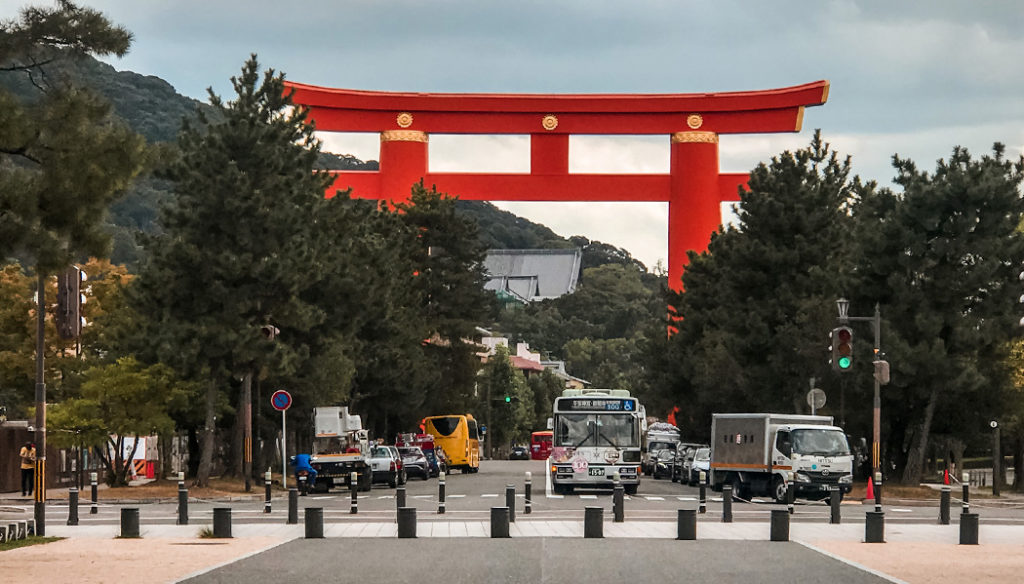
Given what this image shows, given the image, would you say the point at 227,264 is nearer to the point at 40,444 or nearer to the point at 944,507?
the point at 40,444

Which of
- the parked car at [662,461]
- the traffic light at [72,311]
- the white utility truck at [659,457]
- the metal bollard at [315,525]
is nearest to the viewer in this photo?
the metal bollard at [315,525]

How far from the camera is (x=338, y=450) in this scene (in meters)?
53.8

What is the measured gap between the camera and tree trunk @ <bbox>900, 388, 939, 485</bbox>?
47938 mm

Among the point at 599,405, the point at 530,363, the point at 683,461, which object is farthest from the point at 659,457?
the point at 530,363

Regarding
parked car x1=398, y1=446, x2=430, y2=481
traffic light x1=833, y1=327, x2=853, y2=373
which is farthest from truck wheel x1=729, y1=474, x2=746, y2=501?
parked car x1=398, y1=446, x2=430, y2=481

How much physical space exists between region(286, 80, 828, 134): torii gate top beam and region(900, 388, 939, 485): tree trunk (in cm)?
1894

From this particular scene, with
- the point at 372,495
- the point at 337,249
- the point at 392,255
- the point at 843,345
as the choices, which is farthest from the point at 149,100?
the point at 843,345

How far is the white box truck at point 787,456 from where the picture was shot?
41.0 meters

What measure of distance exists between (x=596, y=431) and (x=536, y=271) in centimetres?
15492

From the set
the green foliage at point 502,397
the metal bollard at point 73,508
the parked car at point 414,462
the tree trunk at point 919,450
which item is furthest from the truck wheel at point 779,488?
the green foliage at point 502,397

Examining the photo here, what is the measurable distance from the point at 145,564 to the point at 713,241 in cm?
4984

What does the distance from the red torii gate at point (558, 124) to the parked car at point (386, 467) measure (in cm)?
1614

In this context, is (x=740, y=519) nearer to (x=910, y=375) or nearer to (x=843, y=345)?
(x=843, y=345)

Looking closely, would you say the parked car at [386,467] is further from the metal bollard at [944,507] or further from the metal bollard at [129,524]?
the metal bollard at [129,524]
